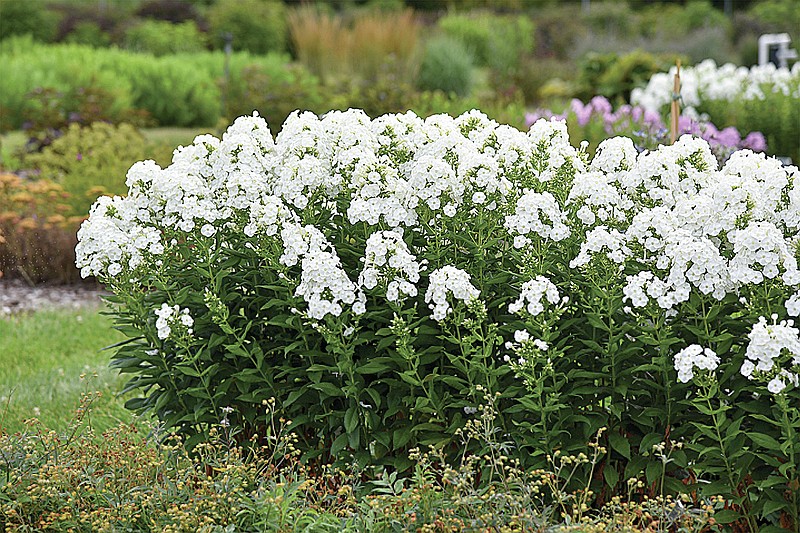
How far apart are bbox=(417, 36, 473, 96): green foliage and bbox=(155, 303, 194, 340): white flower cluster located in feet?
43.9

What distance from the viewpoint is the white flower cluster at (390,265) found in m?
3.02

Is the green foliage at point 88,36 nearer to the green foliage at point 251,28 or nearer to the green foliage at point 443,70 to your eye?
the green foliage at point 251,28

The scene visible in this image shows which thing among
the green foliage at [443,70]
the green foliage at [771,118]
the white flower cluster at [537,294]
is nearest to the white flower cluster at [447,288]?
the white flower cluster at [537,294]

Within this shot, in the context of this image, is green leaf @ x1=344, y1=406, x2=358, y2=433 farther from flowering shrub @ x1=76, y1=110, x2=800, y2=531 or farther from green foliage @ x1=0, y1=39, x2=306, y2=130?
green foliage @ x1=0, y1=39, x2=306, y2=130

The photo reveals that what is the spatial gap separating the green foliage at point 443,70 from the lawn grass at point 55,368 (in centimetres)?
1058

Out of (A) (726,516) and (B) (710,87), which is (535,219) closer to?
(A) (726,516)

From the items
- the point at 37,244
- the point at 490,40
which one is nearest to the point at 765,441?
the point at 37,244

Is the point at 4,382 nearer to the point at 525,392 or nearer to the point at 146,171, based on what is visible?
the point at 146,171

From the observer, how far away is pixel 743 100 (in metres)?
9.38

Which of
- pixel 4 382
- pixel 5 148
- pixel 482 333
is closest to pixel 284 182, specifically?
pixel 482 333

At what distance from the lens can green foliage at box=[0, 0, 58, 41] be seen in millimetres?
20828

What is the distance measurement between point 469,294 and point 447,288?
0.22 ft

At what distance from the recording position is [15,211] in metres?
7.77

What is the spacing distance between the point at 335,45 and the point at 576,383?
1351cm
